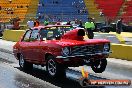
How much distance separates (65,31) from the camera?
11141 mm

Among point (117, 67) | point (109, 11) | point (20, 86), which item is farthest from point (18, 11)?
point (20, 86)

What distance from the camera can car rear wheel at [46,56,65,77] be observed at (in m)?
9.89

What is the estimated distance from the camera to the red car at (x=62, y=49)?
9.77m

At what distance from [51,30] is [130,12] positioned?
4418cm

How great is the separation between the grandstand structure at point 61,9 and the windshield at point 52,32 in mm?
35800

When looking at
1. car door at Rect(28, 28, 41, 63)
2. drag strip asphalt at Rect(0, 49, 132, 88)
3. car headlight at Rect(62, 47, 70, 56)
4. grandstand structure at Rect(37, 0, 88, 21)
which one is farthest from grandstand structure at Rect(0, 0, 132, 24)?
car headlight at Rect(62, 47, 70, 56)

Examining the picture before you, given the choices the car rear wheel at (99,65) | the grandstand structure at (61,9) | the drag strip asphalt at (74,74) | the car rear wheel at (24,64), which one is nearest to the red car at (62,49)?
the car rear wheel at (99,65)

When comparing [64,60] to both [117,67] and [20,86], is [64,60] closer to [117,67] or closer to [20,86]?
[20,86]

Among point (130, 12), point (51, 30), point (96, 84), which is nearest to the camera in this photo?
point (96, 84)

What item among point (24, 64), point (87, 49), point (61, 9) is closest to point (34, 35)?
point (24, 64)

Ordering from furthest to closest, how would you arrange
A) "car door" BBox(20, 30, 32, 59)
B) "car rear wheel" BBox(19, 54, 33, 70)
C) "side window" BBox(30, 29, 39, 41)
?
"car rear wheel" BBox(19, 54, 33, 70), "car door" BBox(20, 30, 32, 59), "side window" BBox(30, 29, 39, 41)

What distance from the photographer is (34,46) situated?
11164mm

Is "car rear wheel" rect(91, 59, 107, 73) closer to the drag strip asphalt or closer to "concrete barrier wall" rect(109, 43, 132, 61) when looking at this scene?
the drag strip asphalt

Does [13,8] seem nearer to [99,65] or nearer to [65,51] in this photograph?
[99,65]
